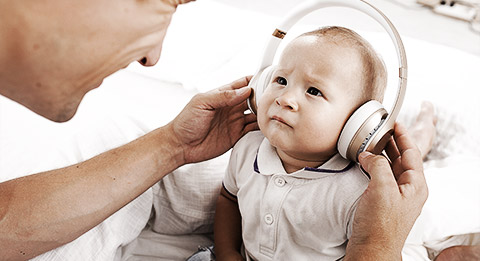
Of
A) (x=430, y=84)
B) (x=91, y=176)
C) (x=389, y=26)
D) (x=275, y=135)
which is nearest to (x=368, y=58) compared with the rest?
(x=389, y=26)

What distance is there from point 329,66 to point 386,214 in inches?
12.3

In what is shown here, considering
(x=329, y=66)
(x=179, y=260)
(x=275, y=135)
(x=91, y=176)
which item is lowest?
(x=179, y=260)

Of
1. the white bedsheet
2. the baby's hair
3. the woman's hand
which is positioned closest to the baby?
the baby's hair

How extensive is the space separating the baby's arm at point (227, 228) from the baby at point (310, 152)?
9cm

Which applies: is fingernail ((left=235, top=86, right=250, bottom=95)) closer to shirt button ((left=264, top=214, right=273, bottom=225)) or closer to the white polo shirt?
the white polo shirt

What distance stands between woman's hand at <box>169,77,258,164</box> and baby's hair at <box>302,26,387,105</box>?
24 cm

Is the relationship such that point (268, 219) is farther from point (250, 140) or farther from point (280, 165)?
point (250, 140)

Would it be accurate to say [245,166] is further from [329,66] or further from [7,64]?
[7,64]

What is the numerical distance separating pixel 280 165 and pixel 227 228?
254mm

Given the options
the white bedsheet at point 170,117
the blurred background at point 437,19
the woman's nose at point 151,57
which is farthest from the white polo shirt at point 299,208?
the blurred background at point 437,19

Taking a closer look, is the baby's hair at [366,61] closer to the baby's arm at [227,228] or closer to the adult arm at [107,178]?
the adult arm at [107,178]

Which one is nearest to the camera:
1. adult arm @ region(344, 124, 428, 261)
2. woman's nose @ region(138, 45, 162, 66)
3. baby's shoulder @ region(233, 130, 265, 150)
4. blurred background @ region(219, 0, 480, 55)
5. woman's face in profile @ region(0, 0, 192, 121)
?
woman's face in profile @ region(0, 0, 192, 121)

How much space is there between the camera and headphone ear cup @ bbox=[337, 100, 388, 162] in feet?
3.23

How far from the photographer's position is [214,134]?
128cm
